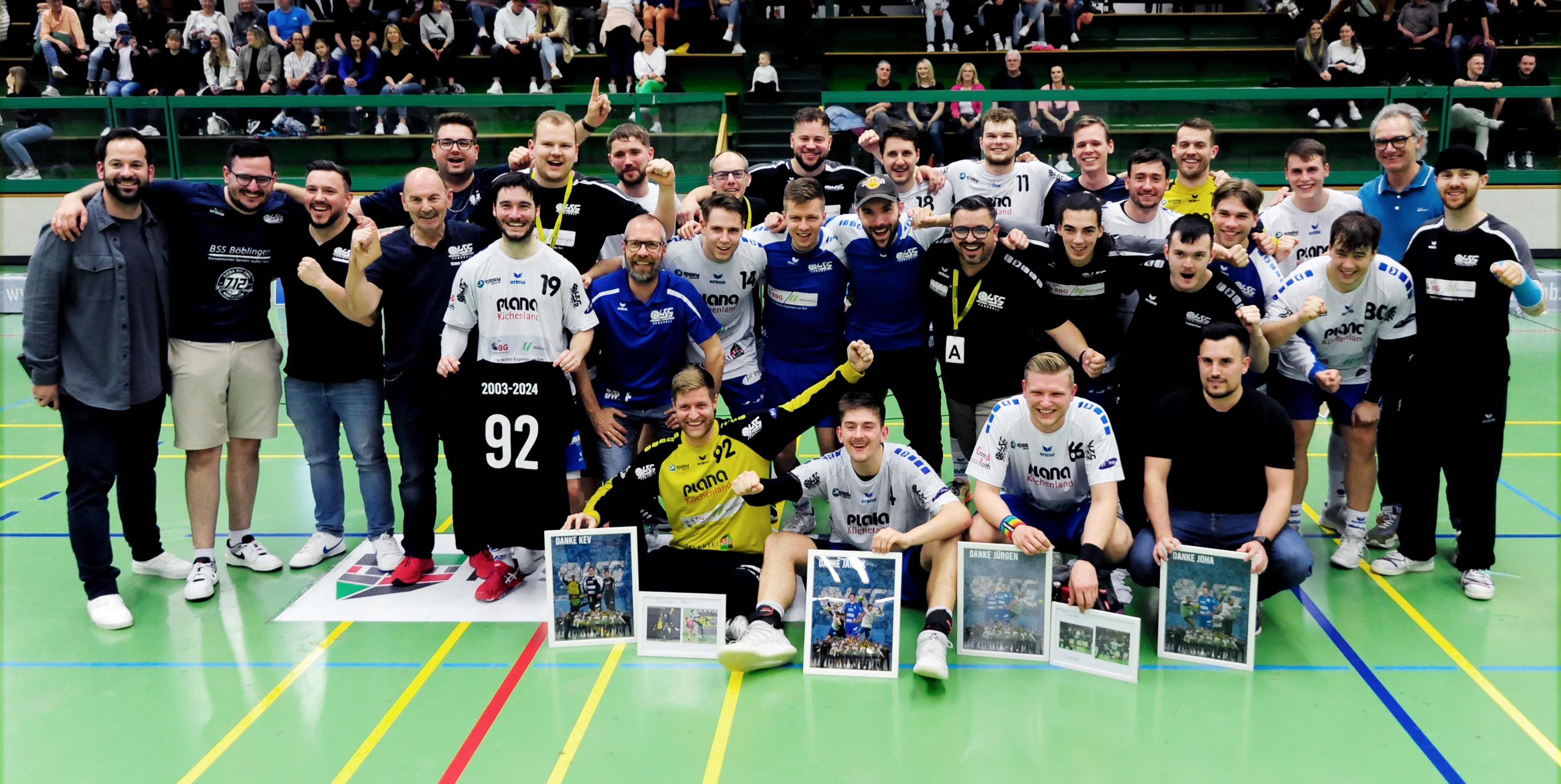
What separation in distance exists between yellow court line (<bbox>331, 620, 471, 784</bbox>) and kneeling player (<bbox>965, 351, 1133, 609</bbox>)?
2802 mm

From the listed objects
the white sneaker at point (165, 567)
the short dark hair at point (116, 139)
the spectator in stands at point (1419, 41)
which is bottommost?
the white sneaker at point (165, 567)

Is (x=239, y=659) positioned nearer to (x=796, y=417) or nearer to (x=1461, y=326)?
(x=796, y=417)

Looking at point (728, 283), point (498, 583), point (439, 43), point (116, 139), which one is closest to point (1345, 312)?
point (728, 283)

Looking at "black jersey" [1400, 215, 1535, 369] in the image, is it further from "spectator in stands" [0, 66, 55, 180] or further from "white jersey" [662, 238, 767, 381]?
"spectator in stands" [0, 66, 55, 180]

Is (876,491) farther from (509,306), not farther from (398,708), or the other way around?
(398,708)

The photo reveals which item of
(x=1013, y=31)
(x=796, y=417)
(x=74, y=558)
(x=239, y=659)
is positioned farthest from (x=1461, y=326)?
(x=1013, y=31)

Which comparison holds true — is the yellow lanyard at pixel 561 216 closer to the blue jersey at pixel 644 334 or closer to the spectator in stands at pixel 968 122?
the blue jersey at pixel 644 334

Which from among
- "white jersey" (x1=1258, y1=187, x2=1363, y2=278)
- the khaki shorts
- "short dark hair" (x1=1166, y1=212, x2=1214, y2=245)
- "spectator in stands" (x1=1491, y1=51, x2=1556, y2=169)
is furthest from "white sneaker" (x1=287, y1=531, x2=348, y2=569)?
"spectator in stands" (x1=1491, y1=51, x2=1556, y2=169)

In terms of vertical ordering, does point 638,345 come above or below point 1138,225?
below

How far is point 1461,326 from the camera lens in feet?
19.8

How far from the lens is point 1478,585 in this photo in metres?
6.04

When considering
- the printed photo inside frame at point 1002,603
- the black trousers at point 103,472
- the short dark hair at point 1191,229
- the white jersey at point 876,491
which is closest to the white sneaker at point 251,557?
the black trousers at point 103,472

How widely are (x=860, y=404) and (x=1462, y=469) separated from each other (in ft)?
11.6

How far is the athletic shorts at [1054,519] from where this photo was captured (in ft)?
19.3
